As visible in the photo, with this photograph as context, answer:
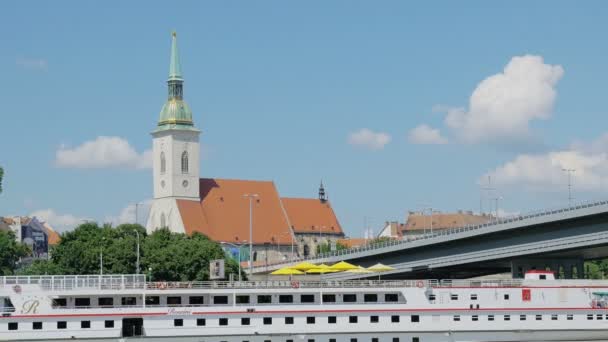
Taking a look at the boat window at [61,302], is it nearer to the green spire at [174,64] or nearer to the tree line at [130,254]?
the tree line at [130,254]

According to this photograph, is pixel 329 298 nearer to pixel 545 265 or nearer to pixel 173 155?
pixel 545 265

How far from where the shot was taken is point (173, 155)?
15612cm

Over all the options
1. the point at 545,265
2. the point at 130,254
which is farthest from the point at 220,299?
the point at 130,254

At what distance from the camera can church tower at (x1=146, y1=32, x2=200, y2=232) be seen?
15412 cm

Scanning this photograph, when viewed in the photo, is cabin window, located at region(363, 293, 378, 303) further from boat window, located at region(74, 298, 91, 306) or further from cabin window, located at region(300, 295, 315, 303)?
boat window, located at region(74, 298, 91, 306)

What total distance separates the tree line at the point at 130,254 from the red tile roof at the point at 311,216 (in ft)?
211

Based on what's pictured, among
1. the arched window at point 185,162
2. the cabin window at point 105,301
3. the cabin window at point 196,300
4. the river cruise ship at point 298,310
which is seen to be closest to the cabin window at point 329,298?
the river cruise ship at point 298,310

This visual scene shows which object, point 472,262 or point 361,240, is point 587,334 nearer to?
point 472,262

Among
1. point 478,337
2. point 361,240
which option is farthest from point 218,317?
point 361,240

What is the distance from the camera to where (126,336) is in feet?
152

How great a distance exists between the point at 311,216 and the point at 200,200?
2044 centimetres

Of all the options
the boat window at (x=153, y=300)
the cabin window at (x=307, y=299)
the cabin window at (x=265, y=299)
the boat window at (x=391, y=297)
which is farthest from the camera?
the boat window at (x=391, y=297)

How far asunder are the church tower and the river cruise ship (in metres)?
104

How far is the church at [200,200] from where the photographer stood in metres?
153
